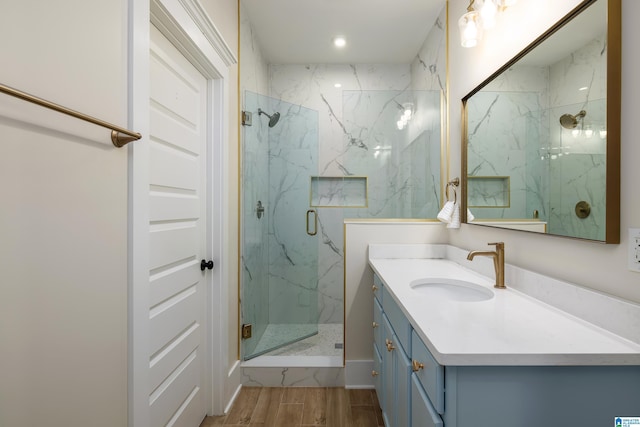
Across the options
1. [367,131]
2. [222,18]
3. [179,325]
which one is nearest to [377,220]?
[367,131]

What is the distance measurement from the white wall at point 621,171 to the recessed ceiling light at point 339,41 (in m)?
0.97

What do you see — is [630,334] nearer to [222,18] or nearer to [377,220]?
[377,220]

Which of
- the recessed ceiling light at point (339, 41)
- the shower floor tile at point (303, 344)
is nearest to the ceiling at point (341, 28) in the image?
the recessed ceiling light at point (339, 41)

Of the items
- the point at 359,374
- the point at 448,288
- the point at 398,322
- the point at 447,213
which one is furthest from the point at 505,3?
the point at 359,374

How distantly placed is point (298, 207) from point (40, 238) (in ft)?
6.35

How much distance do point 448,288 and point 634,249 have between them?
771 millimetres

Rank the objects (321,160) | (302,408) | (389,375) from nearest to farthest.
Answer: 1. (389,375)
2. (302,408)
3. (321,160)

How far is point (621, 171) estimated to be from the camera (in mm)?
858

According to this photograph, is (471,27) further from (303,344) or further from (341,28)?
(303,344)

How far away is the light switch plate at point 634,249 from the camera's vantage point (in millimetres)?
804

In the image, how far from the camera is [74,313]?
29.6 inches

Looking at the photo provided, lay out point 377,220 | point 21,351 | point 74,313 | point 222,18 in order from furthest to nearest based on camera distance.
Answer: point 377,220 < point 222,18 < point 74,313 < point 21,351

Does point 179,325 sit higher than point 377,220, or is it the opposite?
point 377,220

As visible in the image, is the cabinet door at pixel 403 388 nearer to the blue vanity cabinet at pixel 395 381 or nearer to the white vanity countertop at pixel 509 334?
the blue vanity cabinet at pixel 395 381
